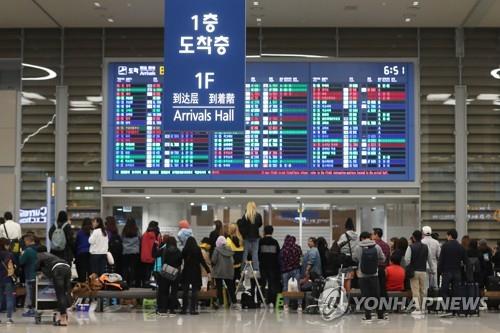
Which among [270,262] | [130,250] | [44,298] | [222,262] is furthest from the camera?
[130,250]

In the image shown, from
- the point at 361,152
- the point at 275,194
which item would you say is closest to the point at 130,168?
the point at 275,194

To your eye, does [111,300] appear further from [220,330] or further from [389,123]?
[389,123]

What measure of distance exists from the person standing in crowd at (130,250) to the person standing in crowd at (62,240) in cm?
103

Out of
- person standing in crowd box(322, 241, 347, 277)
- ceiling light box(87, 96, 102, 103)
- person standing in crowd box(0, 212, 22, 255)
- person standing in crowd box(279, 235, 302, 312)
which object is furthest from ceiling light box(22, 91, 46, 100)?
person standing in crowd box(322, 241, 347, 277)

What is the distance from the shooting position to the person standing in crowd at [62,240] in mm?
14109

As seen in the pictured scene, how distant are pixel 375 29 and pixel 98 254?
27.2 ft

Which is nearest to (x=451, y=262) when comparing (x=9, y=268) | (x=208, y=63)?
(x=208, y=63)

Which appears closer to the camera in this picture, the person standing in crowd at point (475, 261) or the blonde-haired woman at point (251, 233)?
the person standing in crowd at point (475, 261)

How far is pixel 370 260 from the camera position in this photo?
12953 mm

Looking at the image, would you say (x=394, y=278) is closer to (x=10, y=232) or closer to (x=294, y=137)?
(x=294, y=137)

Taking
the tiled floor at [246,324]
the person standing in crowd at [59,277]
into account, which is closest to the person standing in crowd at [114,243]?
the tiled floor at [246,324]

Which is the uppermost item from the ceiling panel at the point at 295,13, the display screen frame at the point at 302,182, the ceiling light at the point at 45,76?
the ceiling panel at the point at 295,13

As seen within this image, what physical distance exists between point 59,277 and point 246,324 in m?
2.91

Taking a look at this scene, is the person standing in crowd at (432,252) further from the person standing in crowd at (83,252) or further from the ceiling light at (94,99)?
the ceiling light at (94,99)
